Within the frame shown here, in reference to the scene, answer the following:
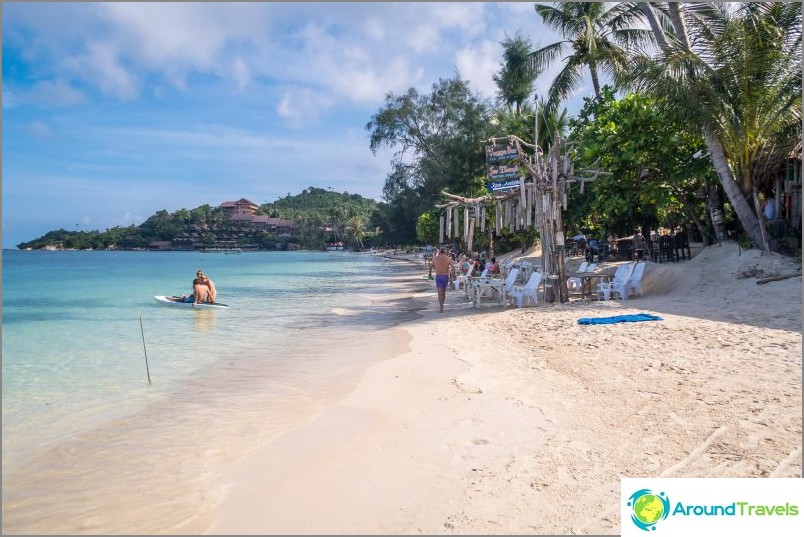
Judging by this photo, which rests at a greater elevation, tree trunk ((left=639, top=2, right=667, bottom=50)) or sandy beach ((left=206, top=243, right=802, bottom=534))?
tree trunk ((left=639, top=2, right=667, bottom=50))


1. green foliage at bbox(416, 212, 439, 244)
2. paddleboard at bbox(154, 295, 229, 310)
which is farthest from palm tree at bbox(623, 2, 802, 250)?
green foliage at bbox(416, 212, 439, 244)

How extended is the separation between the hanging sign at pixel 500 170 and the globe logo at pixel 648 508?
10111mm

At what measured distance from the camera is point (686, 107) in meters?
11.2

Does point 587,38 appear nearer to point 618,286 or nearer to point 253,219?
point 618,286

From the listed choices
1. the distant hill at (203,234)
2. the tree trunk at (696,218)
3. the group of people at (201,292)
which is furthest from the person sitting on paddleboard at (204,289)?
the distant hill at (203,234)

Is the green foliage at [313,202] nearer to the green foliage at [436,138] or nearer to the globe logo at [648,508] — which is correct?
the green foliage at [436,138]

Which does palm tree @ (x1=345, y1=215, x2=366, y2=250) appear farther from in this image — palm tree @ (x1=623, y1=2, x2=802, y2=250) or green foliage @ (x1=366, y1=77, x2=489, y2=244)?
palm tree @ (x1=623, y1=2, x2=802, y2=250)

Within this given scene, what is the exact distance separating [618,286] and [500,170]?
3946mm

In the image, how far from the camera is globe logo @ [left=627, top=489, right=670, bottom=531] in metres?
2.79

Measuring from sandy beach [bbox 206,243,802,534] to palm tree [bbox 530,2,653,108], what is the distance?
44.8 ft

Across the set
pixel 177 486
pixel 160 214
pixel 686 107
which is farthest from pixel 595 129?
pixel 160 214

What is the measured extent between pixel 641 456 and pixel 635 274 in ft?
29.3

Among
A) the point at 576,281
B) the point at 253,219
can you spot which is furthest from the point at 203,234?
the point at 576,281

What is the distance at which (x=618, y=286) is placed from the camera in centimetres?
1175
